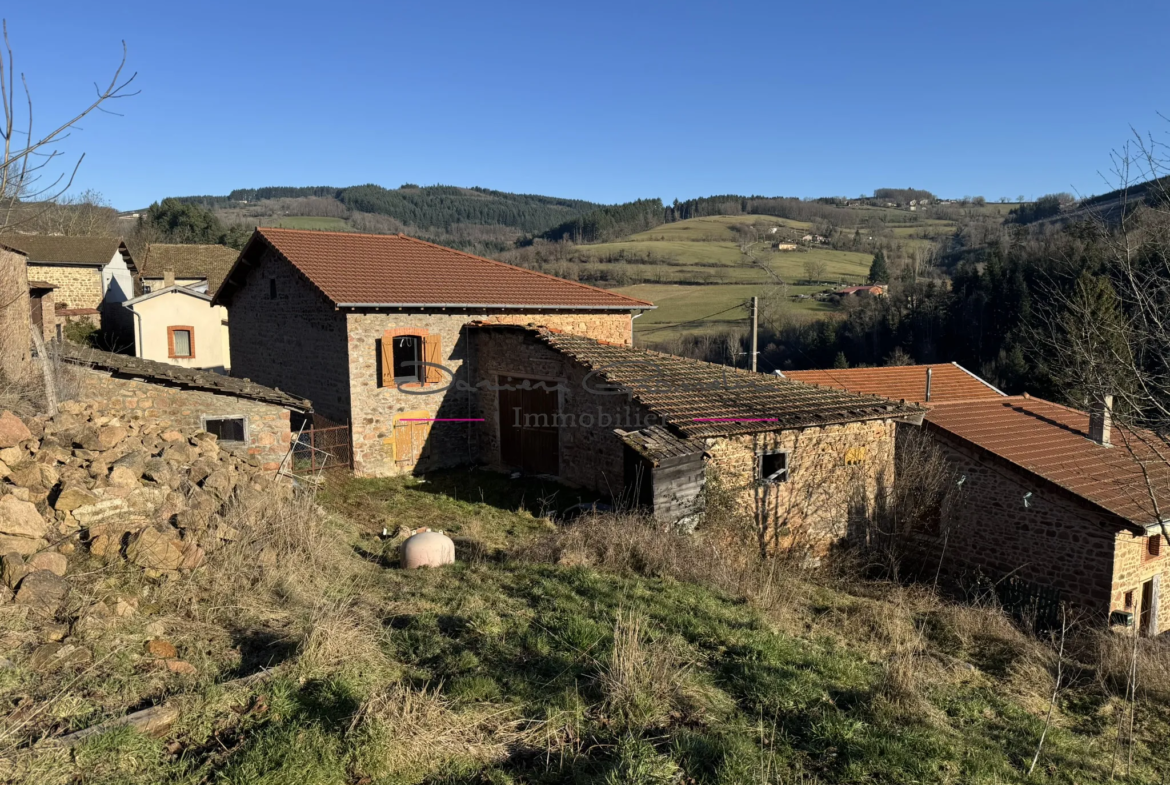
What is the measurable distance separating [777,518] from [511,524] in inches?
178

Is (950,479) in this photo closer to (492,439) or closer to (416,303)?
(492,439)

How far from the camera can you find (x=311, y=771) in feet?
12.7

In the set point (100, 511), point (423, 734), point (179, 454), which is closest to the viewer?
point (423, 734)

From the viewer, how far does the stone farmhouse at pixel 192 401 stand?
11.3m

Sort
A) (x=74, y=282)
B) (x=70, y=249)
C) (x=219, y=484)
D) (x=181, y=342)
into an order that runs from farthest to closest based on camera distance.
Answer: (x=70, y=249), (x=74, y=282), (x=181, y=342), (x=219, y=484)

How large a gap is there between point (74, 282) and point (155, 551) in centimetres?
3464

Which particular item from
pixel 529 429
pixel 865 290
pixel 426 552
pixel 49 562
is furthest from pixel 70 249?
pixel 865 290

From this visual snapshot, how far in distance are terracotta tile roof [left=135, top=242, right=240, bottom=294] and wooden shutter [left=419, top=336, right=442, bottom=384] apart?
88.0ft

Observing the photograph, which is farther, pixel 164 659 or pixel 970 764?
pixel 164 659

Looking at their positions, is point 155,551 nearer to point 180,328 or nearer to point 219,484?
point 219,484

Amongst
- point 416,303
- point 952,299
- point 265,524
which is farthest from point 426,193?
point 265,524

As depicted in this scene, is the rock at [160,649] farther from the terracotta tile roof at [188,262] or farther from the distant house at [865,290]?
the distant house at [865,290]

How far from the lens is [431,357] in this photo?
15570 mm

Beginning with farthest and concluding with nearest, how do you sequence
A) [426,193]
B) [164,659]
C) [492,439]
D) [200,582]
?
1. [426,193]
2. [492,439]
3. [200,582]
4. [164,659]
